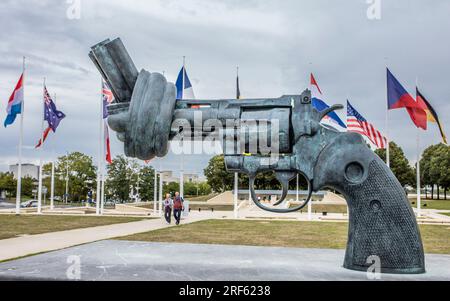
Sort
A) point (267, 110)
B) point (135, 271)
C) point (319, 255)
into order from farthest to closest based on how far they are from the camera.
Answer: point (319, 255)
point (135, 271)
point (267, 110)

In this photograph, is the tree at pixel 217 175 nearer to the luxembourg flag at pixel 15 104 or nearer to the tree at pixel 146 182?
the tree at pixel 146 182

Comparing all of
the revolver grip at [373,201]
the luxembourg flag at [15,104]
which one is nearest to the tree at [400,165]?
the luxembourg flag at [15,104]

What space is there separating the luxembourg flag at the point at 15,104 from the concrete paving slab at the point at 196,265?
16664 millimetres

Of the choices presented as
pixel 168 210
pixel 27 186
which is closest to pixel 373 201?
pixel 168 210

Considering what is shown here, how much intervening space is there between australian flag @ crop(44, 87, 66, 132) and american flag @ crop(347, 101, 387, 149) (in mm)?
15351

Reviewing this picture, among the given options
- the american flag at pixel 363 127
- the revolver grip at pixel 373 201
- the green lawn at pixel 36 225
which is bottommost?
the green lawn at pixel 36 225

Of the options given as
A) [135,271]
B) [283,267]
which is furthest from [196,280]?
[283,267]

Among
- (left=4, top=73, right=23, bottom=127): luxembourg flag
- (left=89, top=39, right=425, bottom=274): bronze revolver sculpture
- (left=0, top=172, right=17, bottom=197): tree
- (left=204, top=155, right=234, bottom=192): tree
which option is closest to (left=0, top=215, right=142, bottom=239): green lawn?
(left=4, top=73, right=23, bottom=127): luxembourg flag

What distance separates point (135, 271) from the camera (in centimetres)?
588

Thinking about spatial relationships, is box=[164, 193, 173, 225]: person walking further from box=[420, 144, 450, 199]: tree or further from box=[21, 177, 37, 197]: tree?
box=[21, 177, 37, 197]: tree

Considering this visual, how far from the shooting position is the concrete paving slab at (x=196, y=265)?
17.8 feet

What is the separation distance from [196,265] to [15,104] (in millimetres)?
19641
